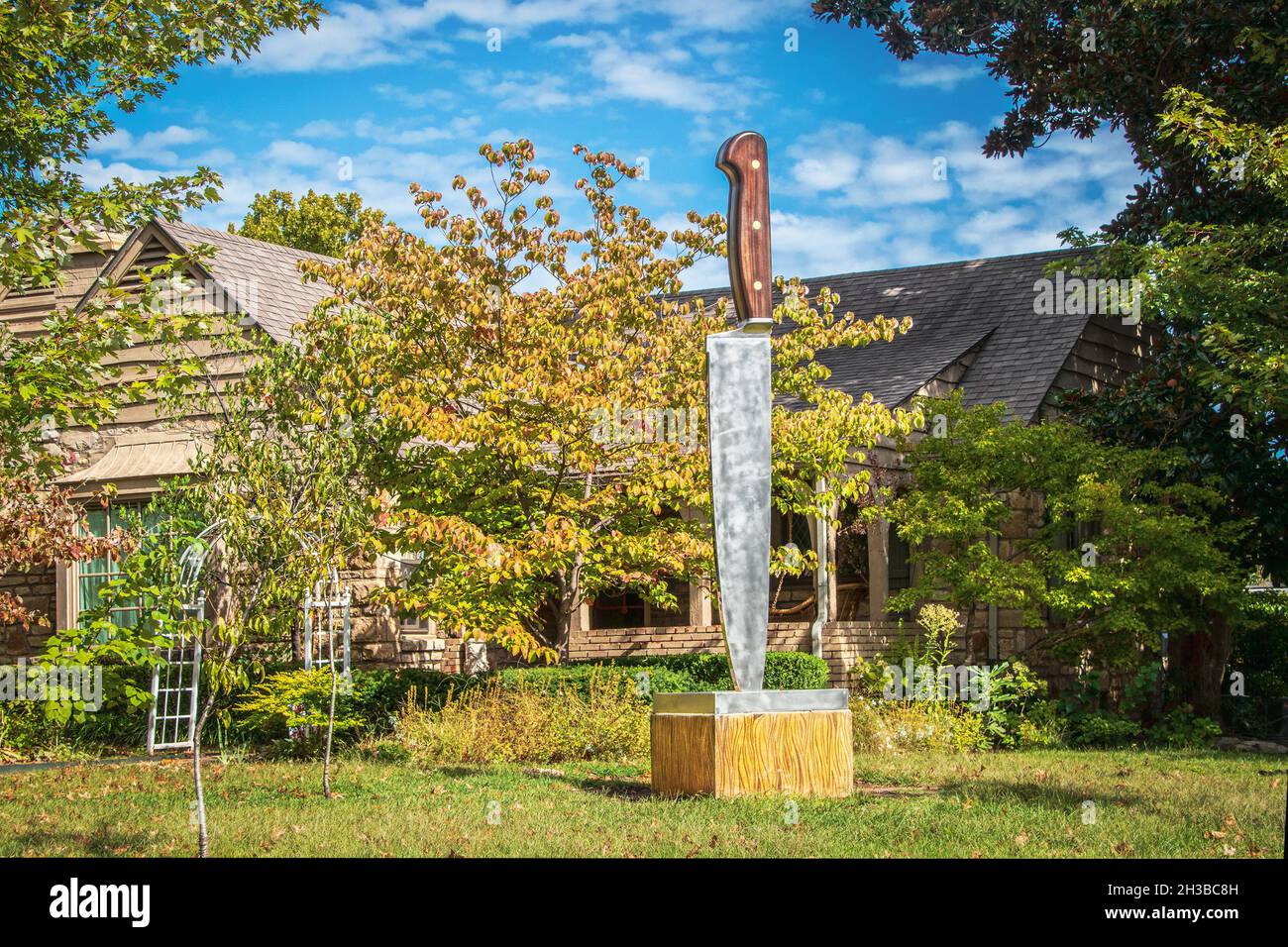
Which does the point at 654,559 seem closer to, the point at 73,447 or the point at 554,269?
the point at 554,269

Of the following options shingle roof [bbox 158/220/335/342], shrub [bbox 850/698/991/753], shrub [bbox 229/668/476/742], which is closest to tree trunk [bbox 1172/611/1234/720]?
shrub [bbox 850/698/991/753]

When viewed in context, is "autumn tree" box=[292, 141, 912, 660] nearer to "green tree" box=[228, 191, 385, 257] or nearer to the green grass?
the green grass

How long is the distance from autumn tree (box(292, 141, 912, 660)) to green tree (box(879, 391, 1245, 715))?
1.77 m

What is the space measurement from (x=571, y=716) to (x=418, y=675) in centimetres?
228

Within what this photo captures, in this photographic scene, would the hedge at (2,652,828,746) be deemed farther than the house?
No

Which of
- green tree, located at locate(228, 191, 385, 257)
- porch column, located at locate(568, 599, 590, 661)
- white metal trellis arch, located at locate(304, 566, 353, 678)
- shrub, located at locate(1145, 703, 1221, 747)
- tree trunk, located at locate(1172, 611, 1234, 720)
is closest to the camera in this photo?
white metal trellis arch, located at locate(304, 566, 353, 678)

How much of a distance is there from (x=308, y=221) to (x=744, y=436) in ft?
80.8

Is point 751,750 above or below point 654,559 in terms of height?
below

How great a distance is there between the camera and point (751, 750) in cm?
873

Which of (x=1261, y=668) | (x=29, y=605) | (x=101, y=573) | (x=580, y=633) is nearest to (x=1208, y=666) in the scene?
(x=1261, y=668)

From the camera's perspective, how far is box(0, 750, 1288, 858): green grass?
7461mm
